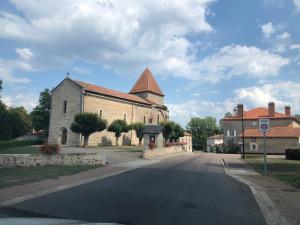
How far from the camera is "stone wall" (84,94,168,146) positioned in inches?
2191

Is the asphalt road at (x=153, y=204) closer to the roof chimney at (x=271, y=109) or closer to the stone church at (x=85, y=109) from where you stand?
the stone church at (x=85, y=109)

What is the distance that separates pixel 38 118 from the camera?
72.1 metres

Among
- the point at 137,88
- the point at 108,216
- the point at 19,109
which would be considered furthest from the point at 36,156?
the point at 19,109

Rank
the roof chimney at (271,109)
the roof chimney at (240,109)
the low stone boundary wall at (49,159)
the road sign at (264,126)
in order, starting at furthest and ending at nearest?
the roof chimney at (271,109), the roof chimney at (240,109), the low stone boundary wall at (49,159), the road sign at (264,126)

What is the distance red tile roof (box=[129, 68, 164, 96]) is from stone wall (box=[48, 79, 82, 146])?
2562 cm

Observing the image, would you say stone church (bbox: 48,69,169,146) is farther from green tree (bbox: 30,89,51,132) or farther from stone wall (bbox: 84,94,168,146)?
green tree (bbox: 30,89,51,132)

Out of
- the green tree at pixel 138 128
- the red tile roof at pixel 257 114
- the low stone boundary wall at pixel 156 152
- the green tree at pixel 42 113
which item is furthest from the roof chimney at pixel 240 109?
the green tree at pixel 42 113

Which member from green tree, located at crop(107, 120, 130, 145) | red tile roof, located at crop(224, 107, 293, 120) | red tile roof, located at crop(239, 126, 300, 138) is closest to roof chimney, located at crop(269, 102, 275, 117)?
red tile roof, located at crop(224, 107, 293, 120)

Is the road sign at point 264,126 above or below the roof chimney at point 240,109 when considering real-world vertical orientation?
below

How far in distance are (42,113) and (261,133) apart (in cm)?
4658

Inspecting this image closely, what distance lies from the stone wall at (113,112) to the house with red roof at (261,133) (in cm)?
1901

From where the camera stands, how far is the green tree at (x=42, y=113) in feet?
236

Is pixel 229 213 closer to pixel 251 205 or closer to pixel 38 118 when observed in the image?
pixel 251 205

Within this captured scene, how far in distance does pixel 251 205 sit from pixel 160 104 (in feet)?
239
